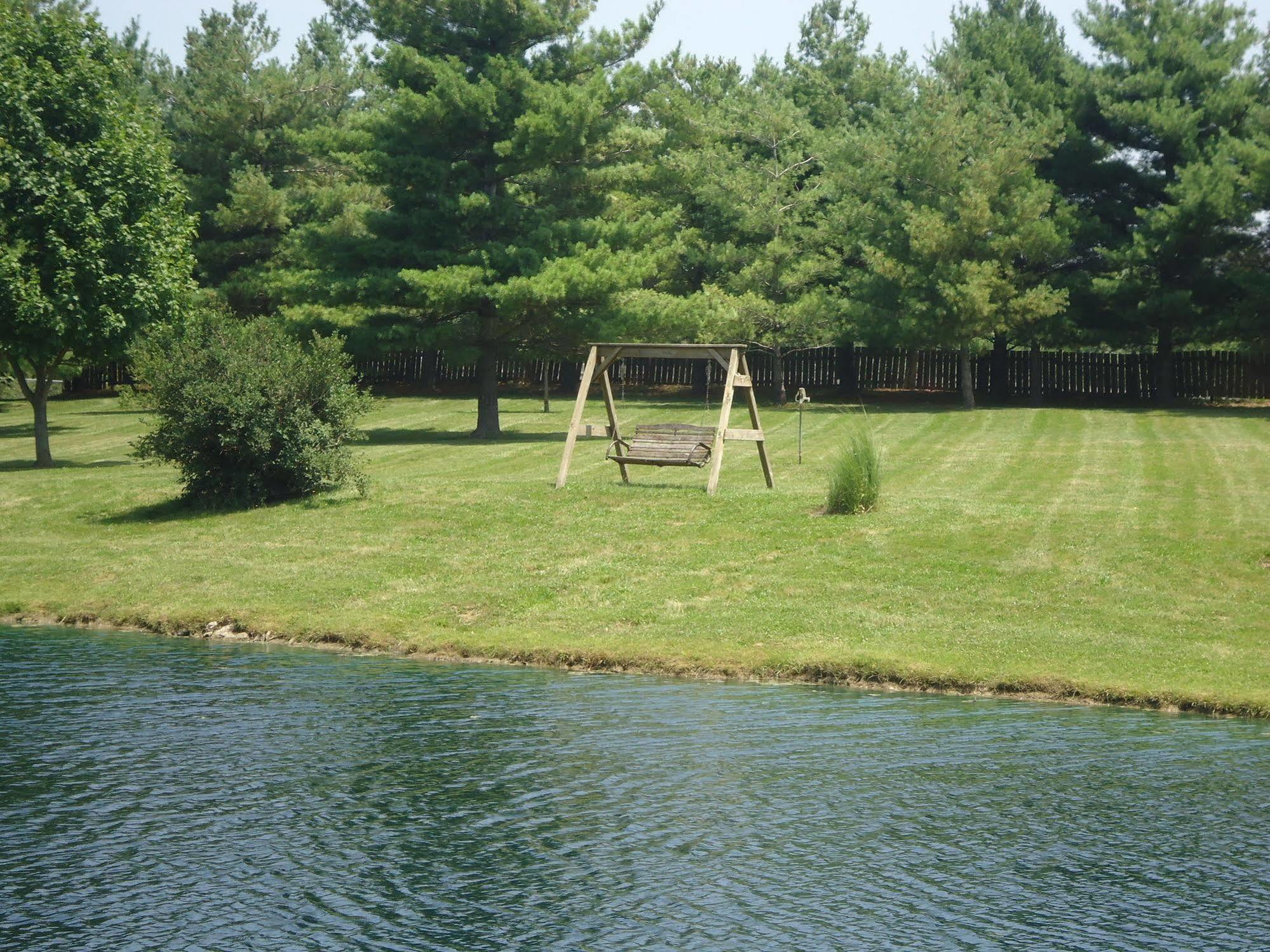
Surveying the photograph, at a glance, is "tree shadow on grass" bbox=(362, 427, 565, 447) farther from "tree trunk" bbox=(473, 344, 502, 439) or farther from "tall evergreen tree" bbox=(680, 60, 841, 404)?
"tall evergreen tree" bbox=(680, 60, 841, 404)

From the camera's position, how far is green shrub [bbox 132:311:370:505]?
22547 mm

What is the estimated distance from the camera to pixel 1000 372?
162ft

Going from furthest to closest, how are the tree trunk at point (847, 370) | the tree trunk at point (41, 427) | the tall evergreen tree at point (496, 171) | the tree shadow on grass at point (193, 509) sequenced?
the tree trunk at point (847, 370)
the tall evergreen tree at point (496, 171)
the tree trunk at point (41, 427)
the tree shadow on grass at point (193, 509)

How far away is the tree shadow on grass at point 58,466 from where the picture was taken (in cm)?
3002

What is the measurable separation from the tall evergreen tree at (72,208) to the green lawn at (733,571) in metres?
4.16

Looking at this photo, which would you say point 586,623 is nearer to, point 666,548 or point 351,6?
point 666,548

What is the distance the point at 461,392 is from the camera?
53.7m

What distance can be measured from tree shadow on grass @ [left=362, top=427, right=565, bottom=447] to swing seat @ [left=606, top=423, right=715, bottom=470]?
1209 cm

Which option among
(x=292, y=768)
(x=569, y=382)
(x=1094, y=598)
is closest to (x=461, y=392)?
(x=569, y=382)

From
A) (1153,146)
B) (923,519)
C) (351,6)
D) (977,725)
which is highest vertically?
(351,6)

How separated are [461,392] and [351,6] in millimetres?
18575

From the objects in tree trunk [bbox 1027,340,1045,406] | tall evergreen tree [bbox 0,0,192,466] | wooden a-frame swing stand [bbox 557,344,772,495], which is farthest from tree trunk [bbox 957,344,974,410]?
tall evergreen tree [bbox 0,0,192,466]

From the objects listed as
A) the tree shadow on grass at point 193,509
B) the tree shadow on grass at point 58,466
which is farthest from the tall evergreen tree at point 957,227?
the tree shadow on grass at point 193,509

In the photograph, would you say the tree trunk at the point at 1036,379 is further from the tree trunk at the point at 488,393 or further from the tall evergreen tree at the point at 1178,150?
the tree trunk at the point at 488,393
